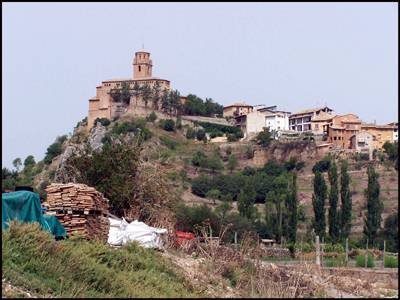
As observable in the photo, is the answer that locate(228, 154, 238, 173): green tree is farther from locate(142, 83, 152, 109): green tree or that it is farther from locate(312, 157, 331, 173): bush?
locate(142, 83, 152, 109): green tree

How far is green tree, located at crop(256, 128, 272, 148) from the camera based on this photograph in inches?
3091

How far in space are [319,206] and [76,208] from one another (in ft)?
110

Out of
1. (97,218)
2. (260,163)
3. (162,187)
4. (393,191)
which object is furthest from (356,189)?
(97,218)

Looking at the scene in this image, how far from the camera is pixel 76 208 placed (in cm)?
1394

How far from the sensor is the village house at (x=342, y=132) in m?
80.0

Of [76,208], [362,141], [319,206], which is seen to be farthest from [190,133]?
[76,208]

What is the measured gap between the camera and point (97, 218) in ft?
47.8

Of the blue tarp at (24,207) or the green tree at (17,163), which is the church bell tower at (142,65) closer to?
the green tree at (17,163)

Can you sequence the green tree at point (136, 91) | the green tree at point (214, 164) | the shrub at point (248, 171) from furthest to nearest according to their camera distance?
the green tree at point (136, 91)
the shrub at point (248, 171)
the green tree at point (214, 164)

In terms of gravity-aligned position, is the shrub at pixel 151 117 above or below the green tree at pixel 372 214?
above

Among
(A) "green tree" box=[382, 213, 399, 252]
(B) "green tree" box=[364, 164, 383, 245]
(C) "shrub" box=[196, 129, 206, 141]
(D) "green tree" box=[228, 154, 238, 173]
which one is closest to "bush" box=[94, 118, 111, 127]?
(C) "shrub" box=[196, 129, 206, 141]

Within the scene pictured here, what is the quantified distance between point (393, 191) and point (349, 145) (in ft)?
66.1

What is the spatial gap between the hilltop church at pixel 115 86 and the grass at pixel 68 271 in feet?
241

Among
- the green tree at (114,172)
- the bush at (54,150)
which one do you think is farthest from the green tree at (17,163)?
the green tree at (114,172)
